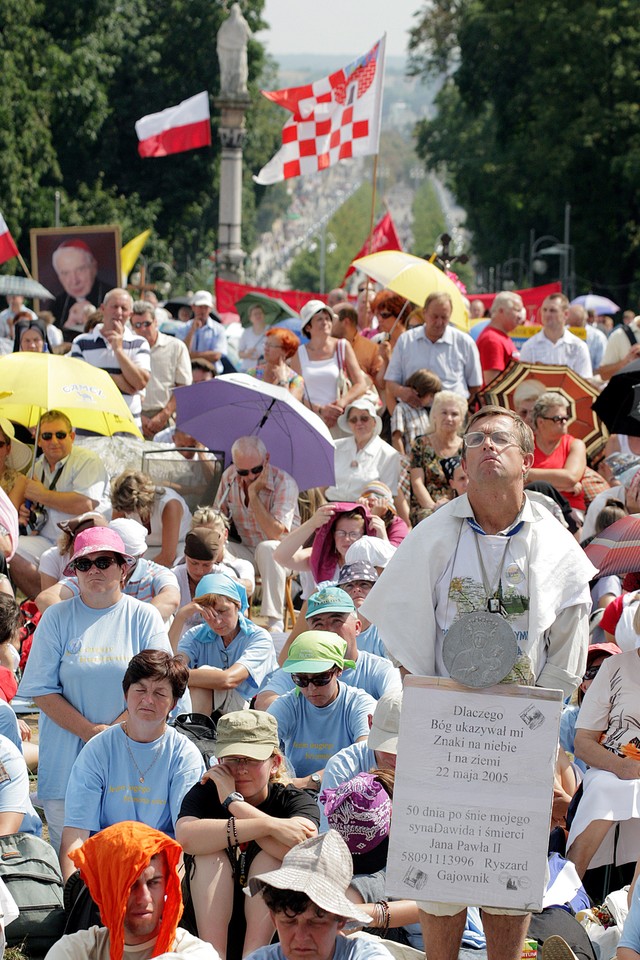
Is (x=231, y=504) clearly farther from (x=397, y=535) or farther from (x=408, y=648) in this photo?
(x=408, y=648)

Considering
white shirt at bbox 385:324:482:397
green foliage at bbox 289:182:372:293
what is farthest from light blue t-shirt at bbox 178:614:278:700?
green foliage at bbox 289:182:372:293

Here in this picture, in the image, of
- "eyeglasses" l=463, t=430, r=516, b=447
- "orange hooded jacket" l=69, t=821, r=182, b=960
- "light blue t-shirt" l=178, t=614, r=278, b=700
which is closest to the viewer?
"eyeglasses" l=463, t=430, r=516, b=447

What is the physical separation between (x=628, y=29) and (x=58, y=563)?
37.4 m

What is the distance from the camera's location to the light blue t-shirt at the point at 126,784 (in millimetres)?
5742

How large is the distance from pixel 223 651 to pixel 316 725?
1075 millimetres

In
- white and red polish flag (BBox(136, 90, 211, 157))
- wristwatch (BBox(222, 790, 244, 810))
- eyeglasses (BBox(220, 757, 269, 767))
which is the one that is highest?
white and red polish flag (BBox(136, 90, 211, 157))

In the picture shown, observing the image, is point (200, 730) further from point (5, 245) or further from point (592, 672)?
point (5, 245)

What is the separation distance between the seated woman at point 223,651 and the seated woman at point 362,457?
284 cm

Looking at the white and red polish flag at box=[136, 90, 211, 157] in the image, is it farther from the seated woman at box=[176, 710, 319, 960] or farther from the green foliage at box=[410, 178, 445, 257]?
the green foliage at box=[410, 178, 445, 257]

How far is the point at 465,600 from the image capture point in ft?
Result: 14.3

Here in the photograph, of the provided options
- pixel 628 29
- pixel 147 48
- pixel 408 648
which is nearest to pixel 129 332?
pixel 408 648

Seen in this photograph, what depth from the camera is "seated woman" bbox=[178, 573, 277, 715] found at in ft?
23.0

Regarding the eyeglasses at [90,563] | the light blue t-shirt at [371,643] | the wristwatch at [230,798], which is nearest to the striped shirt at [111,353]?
the light blue t-shirt at [371,643]

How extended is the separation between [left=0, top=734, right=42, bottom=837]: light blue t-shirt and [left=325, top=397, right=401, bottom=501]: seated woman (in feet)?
15.1
